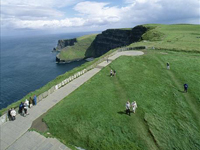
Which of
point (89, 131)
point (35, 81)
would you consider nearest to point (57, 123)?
point (89, 131)

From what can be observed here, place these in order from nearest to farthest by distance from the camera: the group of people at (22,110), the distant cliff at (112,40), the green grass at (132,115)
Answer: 1. the green grass at (132,115)
2. the group of people at (22,110)
3. the distant cliff at (112,40)

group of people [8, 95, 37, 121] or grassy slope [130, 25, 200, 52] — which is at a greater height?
grassy slope [130, 25, 200, 52]

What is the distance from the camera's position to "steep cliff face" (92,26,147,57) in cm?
13279

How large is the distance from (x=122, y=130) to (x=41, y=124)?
33.0ft

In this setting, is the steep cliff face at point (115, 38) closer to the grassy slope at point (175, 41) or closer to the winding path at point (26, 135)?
the grassy slope at point (175, 41)

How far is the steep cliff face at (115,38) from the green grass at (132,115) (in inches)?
4164

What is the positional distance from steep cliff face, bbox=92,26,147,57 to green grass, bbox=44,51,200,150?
106m

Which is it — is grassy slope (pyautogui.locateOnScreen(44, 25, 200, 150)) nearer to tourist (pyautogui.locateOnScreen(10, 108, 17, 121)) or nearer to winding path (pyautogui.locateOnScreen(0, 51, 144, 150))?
winding path (pyautogui.locateOnScreen(0, 51, 144, 150))

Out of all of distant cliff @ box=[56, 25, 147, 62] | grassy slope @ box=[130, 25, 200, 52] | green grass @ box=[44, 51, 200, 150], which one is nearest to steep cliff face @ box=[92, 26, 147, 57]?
distant cliff @ box=[56, 25, 147, 62]

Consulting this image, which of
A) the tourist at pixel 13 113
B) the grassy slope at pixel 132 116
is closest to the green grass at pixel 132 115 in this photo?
the grassy slope at pixel 132 116

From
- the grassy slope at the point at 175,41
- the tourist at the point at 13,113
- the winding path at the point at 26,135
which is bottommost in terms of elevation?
the winding path at the point at 26,135

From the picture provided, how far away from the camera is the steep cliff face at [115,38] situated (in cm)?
13279

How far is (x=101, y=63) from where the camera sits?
133ft

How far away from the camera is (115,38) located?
16875cm
